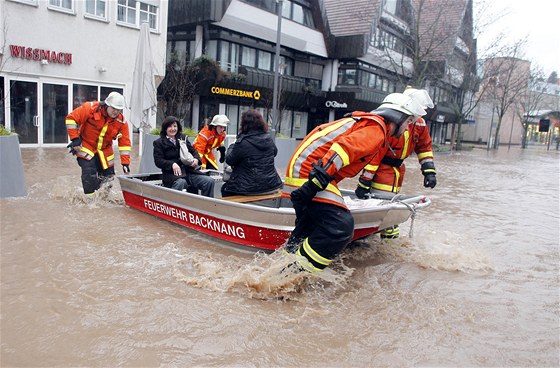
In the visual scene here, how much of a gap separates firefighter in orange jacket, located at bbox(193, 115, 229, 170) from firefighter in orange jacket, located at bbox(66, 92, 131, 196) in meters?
1.14

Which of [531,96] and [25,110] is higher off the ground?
[531,96]

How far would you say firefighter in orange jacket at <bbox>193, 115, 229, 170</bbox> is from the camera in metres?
7.27

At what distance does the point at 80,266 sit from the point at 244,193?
6.46ft

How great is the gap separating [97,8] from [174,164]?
472 inches

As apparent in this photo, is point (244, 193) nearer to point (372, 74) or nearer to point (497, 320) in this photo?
point (497, 320)

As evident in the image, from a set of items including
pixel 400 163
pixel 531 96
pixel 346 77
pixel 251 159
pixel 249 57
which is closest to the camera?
pixel 251 159

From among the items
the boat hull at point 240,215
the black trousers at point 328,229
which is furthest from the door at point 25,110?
the black trousers at point 328,229

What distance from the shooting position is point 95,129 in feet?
21.8

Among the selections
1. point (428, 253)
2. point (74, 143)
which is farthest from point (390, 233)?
point (74, 143)

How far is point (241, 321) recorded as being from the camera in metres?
3.56

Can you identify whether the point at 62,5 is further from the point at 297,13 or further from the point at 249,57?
the point at 297,13

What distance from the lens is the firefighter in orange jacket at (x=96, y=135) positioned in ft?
21.3

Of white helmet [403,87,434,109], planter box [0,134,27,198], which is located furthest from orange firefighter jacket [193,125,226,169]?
white helmet [403,87,434,109]

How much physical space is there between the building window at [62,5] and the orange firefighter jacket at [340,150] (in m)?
13.5
